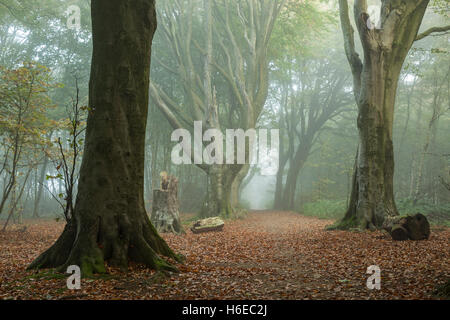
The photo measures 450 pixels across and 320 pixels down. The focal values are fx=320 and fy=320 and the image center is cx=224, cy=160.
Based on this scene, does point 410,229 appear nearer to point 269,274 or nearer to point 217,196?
point 269,274

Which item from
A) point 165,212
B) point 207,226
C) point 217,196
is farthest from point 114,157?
point 217,196

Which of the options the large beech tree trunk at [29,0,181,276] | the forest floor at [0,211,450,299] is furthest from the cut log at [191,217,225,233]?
the large beech tree trunk at [29,0,181,276]

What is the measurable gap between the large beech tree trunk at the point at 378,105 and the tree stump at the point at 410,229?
135 centimetres

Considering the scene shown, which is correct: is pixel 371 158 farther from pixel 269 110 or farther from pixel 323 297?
A: pixel 269 110

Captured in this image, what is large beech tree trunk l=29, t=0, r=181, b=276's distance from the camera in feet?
15.5

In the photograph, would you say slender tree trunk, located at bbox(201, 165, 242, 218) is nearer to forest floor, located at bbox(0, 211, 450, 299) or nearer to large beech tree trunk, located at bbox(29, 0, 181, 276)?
forest floor, located at bbox(0, 211, 450, 299)

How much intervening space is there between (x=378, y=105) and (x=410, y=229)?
386 centimetres

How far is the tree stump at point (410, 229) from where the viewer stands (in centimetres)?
757

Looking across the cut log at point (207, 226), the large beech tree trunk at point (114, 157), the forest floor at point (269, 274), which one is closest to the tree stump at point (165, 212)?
the cut log at point (207, 226)

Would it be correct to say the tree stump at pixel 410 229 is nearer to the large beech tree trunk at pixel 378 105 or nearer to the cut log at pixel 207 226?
the large beech tree trunk at pixel 378 105

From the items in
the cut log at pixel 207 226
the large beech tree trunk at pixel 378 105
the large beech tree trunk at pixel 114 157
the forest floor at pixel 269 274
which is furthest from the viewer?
the cut log at pixel 207 226

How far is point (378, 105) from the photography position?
9.65 meters

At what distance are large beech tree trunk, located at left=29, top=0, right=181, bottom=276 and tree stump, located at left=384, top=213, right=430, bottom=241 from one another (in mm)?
→ 5624

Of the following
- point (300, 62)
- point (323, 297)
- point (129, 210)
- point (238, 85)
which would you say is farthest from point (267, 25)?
point (323, 297)
